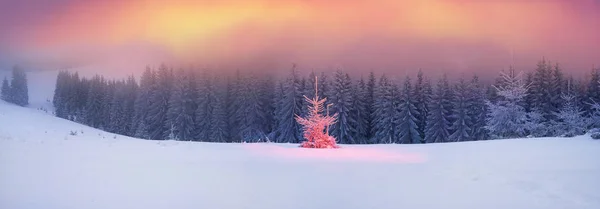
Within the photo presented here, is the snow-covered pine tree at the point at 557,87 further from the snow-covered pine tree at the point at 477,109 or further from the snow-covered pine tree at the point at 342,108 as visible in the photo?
the snow-covered pine tree at the point at 342,108

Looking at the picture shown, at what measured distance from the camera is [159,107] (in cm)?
6825

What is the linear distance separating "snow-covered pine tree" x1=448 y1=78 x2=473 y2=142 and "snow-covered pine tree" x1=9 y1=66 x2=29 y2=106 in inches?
3172

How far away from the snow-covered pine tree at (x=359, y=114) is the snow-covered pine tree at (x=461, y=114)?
10.9 m

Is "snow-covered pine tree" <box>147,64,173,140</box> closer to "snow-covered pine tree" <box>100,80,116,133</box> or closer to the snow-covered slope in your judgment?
"snow-covered pine tree" <box>100,80,116,133</box>

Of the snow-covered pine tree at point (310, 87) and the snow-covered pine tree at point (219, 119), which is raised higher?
the snow-covered pine tree at point (310, 87)

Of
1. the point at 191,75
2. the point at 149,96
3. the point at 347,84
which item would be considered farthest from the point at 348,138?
the point at 149,96

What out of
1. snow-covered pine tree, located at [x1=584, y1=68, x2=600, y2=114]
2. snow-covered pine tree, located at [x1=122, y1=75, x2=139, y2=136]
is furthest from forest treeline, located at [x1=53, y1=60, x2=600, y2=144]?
snow-covered pine tree, located at [x1=122, y1=75, x2=139, y2=136]

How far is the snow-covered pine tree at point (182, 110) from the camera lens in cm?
6297

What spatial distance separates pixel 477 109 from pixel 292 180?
51591mm

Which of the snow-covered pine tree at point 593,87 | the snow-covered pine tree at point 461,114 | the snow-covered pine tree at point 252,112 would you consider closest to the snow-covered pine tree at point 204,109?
the snow-covered pine tree at point 252,112

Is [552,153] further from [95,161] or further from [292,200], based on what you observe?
[95,161]

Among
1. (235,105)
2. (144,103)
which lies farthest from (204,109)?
(144,103)

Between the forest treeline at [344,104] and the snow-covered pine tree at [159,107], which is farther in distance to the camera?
the snow-covered pine tree at [159,107]

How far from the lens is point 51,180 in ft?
28.7
